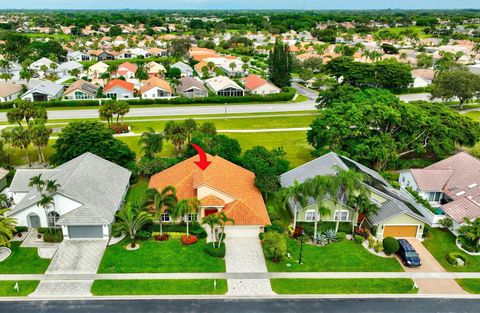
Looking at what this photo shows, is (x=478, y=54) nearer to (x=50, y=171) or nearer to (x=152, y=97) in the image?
(x=152, y=97)

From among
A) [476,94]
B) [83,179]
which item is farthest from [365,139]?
[476,94]

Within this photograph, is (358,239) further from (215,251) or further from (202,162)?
(202,162)

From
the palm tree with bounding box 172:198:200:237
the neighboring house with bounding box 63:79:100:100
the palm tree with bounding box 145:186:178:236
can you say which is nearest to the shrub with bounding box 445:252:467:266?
the palm tree with bounding box 172:198:200:237

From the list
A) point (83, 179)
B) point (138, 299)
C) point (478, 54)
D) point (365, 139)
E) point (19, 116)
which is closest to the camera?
point (138, 299)

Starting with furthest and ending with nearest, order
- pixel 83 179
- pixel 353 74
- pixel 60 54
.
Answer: pixel 60 54
pixel 353 74
pixel 83 179

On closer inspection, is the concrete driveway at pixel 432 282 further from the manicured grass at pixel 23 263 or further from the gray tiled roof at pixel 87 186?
the manicured grass at pixel 23 263

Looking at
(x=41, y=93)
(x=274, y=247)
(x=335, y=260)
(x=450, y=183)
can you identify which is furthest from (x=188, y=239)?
(x=41, y=93)

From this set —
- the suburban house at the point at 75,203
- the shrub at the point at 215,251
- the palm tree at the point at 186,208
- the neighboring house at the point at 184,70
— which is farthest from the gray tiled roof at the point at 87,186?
the neighboring house at the point at 184,70
